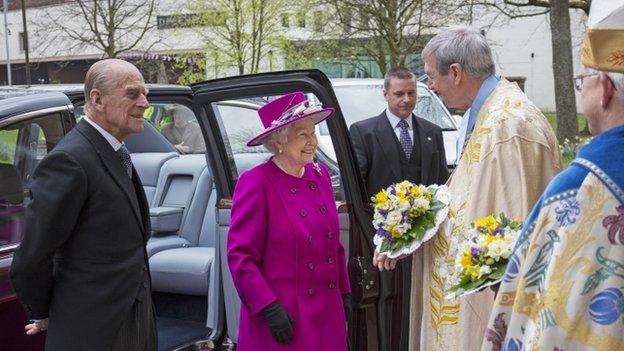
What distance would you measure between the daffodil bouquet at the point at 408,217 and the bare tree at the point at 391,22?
16.2 m

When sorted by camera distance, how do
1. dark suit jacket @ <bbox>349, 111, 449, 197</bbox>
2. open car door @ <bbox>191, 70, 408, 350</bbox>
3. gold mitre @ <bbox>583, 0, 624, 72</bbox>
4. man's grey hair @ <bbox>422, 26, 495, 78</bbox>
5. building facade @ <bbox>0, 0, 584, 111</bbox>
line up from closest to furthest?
1. gold mitre @ <bbox>583, 0, 624, 72</bbox>
2. man's grey hair @ <bbox>422, 26, 495, 78</bbox>
3. open car door @ <bbox>191, 70, 408, 350</bbox>
4. dark suit jacket @ <bbox>349, 111, 449, 197</bbox>
5. building facade @ <bbox>0, 0, 584, 111</bbox>

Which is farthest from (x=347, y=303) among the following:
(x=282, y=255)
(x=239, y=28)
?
(x=239, y=28)

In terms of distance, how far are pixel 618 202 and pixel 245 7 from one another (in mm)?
23225

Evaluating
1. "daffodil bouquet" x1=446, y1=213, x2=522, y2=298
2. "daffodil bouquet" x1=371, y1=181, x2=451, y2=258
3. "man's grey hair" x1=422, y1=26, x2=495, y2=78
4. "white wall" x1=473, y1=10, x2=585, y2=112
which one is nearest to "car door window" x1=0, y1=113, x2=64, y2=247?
"daffodil bouquet" x1=371, y1=181, x2=451, y2=258

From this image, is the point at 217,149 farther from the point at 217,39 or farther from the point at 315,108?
the point at 217,39

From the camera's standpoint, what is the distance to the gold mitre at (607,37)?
5.94ft

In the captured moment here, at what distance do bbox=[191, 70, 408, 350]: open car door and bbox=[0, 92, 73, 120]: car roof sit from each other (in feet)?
3.11

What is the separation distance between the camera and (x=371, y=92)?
1031 centimetres

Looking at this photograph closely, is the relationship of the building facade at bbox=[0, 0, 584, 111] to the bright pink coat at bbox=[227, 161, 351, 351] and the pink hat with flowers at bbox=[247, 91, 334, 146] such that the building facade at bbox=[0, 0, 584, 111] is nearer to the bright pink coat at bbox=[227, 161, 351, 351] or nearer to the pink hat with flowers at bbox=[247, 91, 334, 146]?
the pink hat with flowers at bbox=[247, 91, 334, 146]

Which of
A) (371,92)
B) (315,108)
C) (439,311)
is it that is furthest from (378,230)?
(371,92)

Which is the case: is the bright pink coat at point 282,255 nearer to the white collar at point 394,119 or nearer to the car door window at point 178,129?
the white collar at point 394,119

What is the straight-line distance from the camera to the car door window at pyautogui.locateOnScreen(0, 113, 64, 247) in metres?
3.65

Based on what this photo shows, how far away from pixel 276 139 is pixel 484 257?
62.6 inches

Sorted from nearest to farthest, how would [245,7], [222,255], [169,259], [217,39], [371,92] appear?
[222,255], [169,259], [371,92], [245,7], [217,39]
